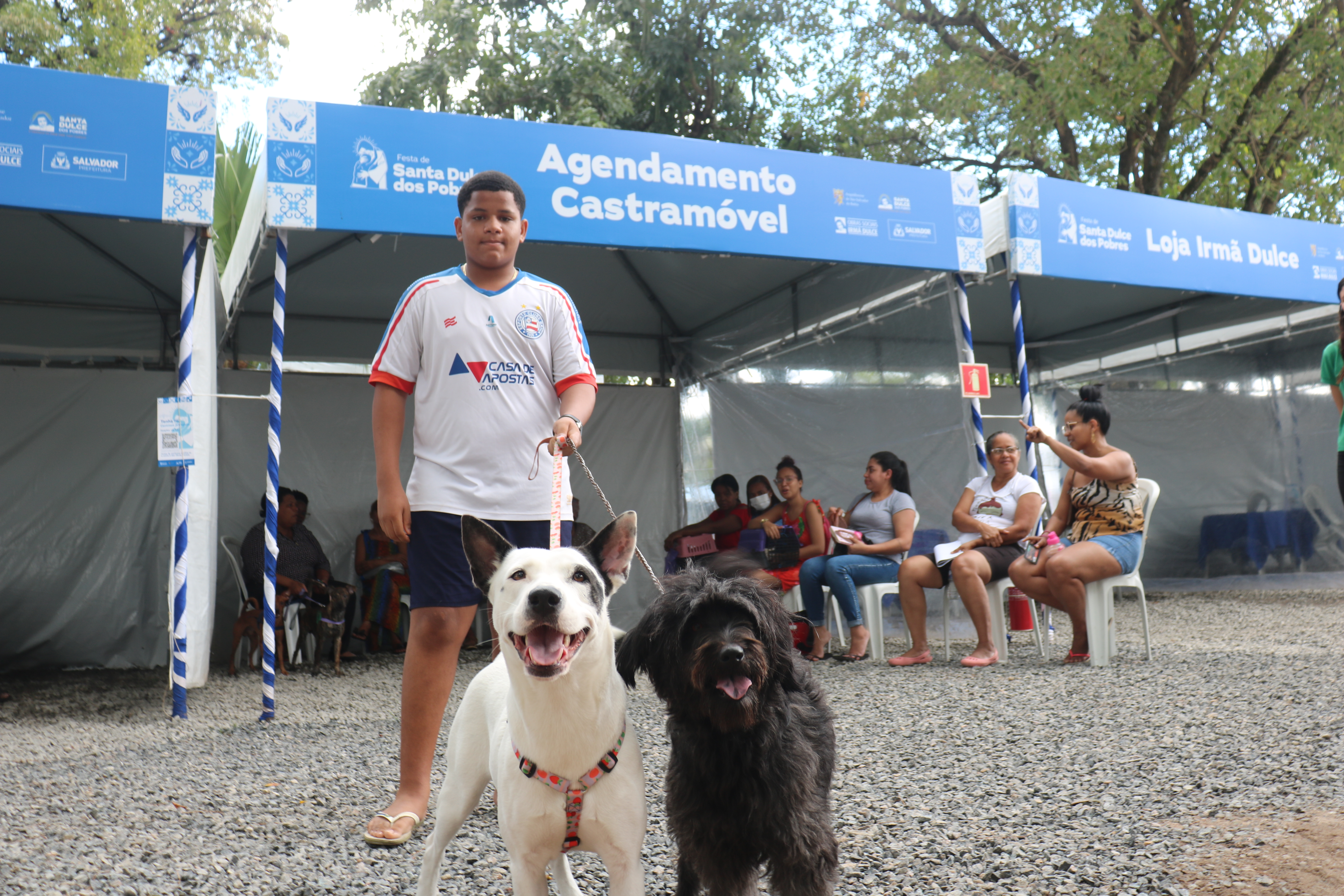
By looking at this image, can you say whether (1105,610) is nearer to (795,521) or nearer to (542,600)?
(795,521)

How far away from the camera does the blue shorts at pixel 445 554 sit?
2471 millimetres

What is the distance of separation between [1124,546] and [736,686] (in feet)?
14.8

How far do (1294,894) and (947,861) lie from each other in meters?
0.77

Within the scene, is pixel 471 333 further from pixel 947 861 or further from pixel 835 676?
pixel 835 676

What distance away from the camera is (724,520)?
8.39 metres

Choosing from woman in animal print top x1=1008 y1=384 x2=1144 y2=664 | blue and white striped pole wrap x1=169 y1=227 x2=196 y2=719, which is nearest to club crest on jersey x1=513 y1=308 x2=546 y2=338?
blue and white striped pole wrap x1=169 y1=227 x2=196 y2=719

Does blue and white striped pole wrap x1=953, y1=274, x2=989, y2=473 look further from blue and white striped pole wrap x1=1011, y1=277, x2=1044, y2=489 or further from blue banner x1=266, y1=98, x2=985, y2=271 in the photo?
blue and white striped pole wrap x1=1011, y1=277, x2=1044, y2=489

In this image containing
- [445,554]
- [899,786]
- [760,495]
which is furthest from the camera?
[760,495]

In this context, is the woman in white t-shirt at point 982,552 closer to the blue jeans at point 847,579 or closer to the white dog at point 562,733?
the blue jeans at point 847,579

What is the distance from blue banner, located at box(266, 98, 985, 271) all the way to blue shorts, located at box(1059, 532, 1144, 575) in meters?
2.14

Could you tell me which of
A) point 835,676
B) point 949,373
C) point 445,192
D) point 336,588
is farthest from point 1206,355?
point 336,588

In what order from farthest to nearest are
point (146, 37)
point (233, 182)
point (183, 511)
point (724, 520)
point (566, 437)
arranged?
point (146, 37)
point (724, 520)
point (233, 182)
point (183, 511)
point (566, 437)

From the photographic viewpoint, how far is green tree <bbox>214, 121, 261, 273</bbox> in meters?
7.12

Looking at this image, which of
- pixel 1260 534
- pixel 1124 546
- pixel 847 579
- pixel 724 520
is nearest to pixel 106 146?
pixel 847 579
